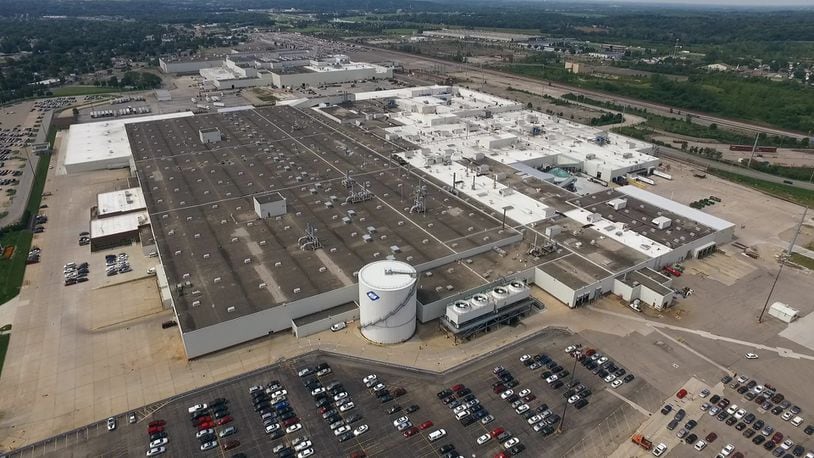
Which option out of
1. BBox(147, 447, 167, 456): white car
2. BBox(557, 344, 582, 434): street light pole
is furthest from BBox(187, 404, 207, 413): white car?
BBox(557, 344, 582, 434): street light pole

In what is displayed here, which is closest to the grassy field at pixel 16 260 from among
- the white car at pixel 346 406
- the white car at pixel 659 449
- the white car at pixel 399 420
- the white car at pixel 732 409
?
the white car at pixel 346 406

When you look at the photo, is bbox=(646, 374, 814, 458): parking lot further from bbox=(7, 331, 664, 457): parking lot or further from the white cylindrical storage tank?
the white cylindrical storage tank

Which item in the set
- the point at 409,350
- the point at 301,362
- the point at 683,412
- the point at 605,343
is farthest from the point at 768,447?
the point at 301,362

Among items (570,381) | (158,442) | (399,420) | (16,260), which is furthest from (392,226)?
(16,260)

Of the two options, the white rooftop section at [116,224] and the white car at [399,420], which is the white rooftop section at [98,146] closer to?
the white rooftop section at [116,224]

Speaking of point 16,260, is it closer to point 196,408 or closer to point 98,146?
point 196,408

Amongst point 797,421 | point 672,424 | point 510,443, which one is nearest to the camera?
point 510,443
